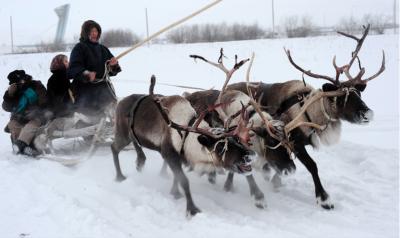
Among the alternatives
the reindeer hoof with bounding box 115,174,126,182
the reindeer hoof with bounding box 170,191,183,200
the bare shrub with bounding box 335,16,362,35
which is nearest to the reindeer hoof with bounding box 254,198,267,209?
the reindeer hoof with bounding box 170,191,183,200

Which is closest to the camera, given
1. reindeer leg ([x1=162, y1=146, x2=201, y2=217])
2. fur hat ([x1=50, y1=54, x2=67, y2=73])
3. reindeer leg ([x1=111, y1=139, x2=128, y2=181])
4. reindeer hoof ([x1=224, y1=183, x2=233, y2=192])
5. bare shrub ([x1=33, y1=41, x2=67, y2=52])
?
reindeer leg ([x1=162, y1=146, x2=201, y2=217])

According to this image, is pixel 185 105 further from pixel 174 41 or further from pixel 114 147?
pixel 174 41

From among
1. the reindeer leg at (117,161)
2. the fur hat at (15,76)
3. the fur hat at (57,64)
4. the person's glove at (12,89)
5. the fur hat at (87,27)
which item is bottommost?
the reindeer leg at (117,161)

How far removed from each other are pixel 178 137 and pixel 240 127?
2.69 ft

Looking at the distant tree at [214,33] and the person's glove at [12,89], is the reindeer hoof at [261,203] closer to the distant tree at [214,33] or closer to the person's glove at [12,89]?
the person's glove at [12,89]

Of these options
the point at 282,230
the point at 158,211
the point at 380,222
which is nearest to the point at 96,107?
the point at 158,211

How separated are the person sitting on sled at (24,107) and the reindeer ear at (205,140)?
11.1 ft

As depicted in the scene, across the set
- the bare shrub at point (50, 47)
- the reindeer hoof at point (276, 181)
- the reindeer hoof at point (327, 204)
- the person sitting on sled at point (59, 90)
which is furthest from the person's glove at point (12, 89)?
the bare shrub at point (50, 47)

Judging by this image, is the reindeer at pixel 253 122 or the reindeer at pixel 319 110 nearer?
the reindeer at pixel 253 122

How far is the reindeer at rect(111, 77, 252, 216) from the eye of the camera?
4.40 meters

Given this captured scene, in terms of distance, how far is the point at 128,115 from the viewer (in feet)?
18.7

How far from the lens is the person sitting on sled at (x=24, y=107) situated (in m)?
6.78

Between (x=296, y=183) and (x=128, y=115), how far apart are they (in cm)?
237

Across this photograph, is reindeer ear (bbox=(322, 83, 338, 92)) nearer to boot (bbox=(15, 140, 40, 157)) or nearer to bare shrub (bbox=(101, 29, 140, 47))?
boot (bbox=(15, 140, 40, 157))
